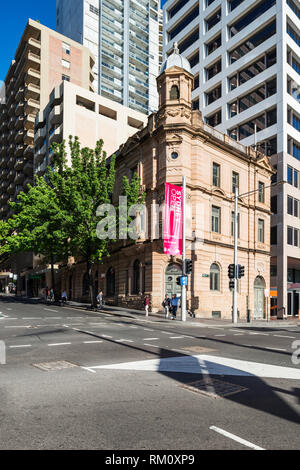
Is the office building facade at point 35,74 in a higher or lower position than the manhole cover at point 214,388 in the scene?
higher

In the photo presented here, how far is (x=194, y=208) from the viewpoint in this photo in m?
30.5

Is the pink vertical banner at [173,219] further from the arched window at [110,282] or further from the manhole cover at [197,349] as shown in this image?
the manhole cover at [197,349]

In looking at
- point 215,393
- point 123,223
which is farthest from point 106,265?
point 215,393

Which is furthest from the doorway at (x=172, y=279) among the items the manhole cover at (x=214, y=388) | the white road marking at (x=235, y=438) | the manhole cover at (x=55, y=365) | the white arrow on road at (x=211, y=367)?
the white road marking at (x=235, y=438)

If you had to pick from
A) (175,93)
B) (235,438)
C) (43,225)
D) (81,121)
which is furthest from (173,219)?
(81,121)

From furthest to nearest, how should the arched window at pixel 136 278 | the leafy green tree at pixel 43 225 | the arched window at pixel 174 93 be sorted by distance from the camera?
the arched window at pixel 136 278 < the arched window at pixel 174 93 < the leafy green tree at pixel 43 225

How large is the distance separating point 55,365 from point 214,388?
3.89 m

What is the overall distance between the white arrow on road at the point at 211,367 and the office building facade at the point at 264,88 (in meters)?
30.3

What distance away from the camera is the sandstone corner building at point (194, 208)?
3014 centimetres

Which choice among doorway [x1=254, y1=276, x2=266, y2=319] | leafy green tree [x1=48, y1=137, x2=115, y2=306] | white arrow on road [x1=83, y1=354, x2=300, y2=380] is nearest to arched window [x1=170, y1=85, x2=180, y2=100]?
leafy green tree [x1=48, y1=137, x2=115, y2=306]

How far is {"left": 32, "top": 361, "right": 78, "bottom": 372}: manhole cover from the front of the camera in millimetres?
8555

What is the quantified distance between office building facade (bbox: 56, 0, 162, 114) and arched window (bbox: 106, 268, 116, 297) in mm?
61097

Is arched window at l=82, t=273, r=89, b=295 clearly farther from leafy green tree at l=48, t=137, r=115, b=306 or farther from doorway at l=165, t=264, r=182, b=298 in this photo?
doorway at l=165, t=264, r=182, b=298
